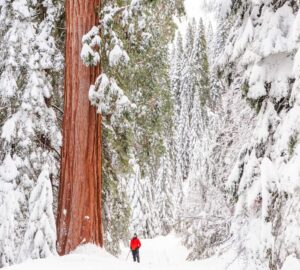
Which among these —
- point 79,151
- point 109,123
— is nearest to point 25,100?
point 109,123

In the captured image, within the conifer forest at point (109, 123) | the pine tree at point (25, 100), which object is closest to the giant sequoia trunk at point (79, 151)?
the conifer forest at point (109, 123)

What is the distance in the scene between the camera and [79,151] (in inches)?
245

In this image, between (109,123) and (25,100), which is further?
(25,100)

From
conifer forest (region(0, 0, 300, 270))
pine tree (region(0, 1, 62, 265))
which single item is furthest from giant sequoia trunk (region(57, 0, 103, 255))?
pine tree (region(0, 1, 62, 265))

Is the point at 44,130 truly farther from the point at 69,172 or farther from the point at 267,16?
the point at 267,16

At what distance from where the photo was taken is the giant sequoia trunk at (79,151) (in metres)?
6.09

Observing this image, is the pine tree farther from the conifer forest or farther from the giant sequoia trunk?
the giant sequoia trunk

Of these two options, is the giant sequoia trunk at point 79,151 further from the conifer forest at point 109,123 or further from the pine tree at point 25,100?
the pine tree at point 25,100

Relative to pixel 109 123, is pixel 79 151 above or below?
below

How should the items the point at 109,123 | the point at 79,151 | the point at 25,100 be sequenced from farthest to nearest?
the point at 25,100 < the point at 109,123 < the point at 79,151

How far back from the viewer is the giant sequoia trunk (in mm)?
6090

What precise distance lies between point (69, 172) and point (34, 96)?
7.14ft

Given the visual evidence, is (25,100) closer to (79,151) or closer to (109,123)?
(109,123)

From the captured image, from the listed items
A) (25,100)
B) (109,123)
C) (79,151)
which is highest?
(25,100)
